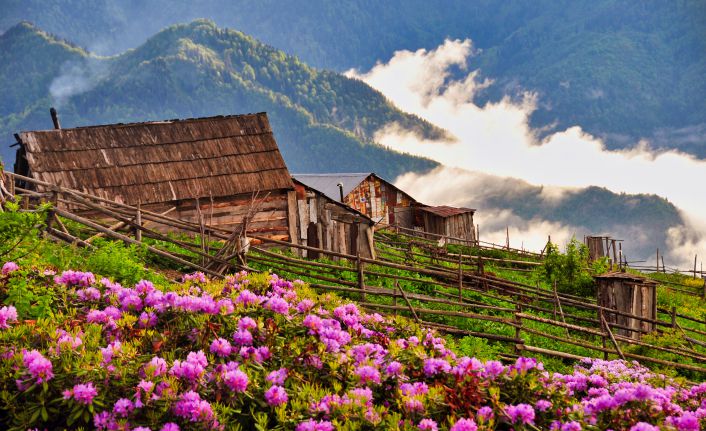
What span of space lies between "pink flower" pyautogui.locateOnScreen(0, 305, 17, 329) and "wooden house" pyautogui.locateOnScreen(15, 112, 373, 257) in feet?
44.6

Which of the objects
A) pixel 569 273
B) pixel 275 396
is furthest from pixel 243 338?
pixel 569 273

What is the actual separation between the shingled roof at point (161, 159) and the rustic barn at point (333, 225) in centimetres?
150

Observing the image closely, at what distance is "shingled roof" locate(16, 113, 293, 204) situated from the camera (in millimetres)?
18859

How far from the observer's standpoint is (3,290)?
5.66 meters

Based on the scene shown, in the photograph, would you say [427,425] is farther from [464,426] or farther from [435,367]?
[435,367]

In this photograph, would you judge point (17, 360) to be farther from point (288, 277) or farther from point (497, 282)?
point (497, 282)

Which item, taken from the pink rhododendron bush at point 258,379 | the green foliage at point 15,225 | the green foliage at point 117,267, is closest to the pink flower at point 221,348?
the pink rhododendron bush at point 258,379

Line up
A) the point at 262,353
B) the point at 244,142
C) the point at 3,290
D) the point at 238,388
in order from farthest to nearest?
the point at 244,142, the point at 3,290, the point at 262,353, the point at 238,388

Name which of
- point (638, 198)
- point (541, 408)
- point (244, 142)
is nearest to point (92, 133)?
point (244, 142)

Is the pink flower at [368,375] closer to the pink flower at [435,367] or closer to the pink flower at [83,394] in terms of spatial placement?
the pink flower at [435,367]

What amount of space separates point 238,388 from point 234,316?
119 centimetres

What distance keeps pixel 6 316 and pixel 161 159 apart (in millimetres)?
15829

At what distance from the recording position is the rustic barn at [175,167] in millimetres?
18906

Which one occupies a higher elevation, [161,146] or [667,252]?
[161,146]
